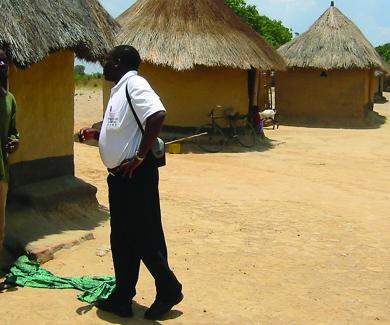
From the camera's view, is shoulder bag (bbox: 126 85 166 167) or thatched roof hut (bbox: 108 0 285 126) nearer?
shoulder bag (bbox: 126 85 166 167)

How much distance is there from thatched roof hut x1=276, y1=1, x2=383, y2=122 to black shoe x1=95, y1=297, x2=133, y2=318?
1575 centimetres

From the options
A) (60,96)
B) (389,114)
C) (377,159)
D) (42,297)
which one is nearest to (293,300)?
(42,297)

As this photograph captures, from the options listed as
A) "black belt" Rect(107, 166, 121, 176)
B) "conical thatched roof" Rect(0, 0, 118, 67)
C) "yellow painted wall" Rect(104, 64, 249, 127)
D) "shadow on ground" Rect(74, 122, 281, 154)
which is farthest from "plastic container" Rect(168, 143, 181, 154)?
"black belt" Rect(107, 166, 121, 176)

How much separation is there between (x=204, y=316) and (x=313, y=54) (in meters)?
16.2

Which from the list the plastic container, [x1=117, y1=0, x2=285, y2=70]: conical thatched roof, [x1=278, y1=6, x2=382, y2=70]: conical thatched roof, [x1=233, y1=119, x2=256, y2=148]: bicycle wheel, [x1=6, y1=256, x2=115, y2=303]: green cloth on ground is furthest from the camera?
[x1=278, y1=6, x2=382, y2=70]: conical thatched roof

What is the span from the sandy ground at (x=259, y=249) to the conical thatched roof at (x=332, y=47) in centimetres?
817

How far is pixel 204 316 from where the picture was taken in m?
4.06

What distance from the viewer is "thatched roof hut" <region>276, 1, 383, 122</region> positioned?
18875 mm

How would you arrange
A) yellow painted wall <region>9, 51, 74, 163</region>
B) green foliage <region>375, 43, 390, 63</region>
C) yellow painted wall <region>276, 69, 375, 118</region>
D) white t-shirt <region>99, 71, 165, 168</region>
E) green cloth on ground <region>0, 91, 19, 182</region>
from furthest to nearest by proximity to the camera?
green foliage <region>375, 43, 390, 63</region>
yellow painted wall <region>276, 69, 375, 118</region>
yellow painted wall <region>9, 51, 74, 163</region>
green cloth on ground <region>0, 91, 19, 182</region>
white t-shirt <region>99, 71, 165, 168</region>

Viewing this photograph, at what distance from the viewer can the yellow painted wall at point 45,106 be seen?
5969 millimetres

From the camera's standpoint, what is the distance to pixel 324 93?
757 inches

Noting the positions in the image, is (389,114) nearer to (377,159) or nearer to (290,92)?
(290,92)

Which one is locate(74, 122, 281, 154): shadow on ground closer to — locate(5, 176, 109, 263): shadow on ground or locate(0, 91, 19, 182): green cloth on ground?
locate(5, 176, 109, 263): shadow on ground

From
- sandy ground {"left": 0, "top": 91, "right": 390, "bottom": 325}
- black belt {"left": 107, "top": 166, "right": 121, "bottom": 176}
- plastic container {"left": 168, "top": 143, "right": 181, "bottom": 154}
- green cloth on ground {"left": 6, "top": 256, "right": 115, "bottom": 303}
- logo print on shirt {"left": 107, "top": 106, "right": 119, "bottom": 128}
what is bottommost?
sandy ground {"left": 0, "top": 91, "right": 390, "bottom": 325}
